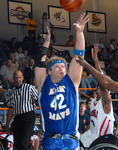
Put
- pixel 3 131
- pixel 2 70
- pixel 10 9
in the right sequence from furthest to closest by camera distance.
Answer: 1. pixel 10 9
2. pixel 2 70
3. pixel 3 131

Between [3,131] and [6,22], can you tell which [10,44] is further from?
[3,131]

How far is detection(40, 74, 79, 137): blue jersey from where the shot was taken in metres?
3.56

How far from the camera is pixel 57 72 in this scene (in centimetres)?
374

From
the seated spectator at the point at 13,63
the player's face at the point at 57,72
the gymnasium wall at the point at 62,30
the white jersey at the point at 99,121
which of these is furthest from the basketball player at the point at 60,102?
the gymnasium wall at the point at 62,30

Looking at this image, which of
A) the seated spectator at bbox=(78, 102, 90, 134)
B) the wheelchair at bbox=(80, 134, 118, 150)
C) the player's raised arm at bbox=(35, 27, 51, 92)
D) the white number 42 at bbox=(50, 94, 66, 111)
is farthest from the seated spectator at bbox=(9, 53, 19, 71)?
the white number 42 at bbox=(50, 94, 66, 111)

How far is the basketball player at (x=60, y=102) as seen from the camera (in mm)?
3559

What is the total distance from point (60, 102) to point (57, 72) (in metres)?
0.35

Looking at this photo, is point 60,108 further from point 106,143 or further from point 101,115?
point 101,115

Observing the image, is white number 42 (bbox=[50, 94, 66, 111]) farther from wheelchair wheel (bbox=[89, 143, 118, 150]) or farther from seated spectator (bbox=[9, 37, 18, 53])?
seated spectator (bbox=[9, 37, 18, 53])

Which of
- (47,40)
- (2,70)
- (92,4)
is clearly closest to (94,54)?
(47,40)

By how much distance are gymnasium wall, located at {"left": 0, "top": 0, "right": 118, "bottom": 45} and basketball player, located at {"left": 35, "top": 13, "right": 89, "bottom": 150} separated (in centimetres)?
1225

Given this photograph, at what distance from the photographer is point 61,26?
1756 centimetres

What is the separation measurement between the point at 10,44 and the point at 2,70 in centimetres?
333

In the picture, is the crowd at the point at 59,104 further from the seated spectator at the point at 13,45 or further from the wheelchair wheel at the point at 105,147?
the seated spectator at the point at 13,45
